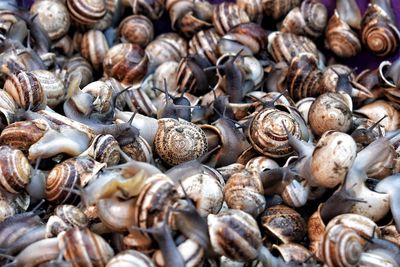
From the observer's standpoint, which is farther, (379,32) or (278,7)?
(278,7)

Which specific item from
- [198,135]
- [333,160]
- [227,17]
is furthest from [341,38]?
[333,160]

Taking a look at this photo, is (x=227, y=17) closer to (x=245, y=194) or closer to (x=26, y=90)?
(x=26, y=90)

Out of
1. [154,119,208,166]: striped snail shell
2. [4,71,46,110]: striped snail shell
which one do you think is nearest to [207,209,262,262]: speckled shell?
[154,119,208,166]: striped snail shell

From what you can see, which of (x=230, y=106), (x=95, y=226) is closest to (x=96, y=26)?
(x=230, y=106)

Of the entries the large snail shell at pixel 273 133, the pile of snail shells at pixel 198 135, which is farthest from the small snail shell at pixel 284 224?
the large snail shell at pixel 273 133

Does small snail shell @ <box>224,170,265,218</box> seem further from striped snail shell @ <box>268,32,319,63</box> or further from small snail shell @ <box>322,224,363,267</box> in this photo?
striped snail shell @ <box>268,32,319,63</box>

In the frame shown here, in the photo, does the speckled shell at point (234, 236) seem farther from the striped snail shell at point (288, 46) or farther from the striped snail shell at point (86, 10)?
the striped snail shell at point (86, 10)
